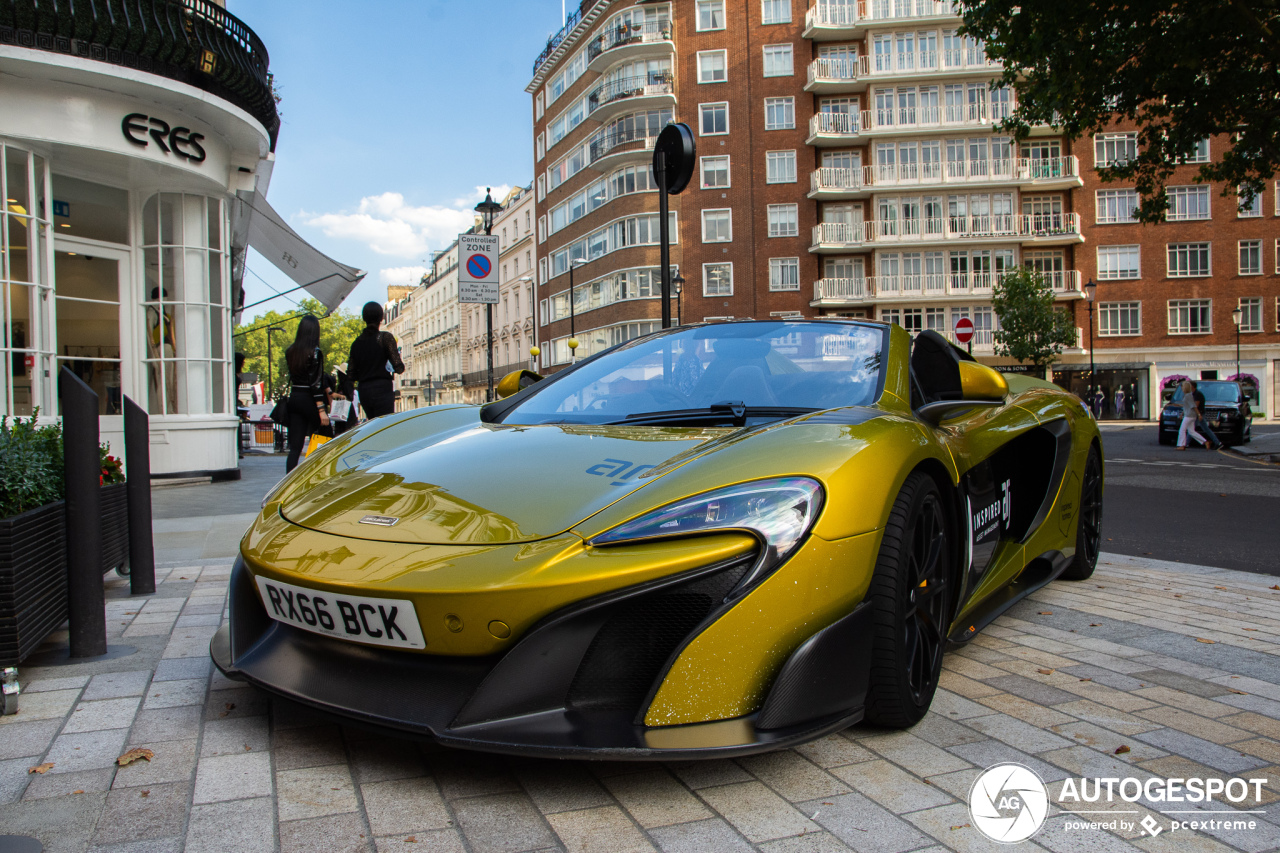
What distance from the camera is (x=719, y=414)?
278 centimetres

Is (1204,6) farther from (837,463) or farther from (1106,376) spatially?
(1106,376)

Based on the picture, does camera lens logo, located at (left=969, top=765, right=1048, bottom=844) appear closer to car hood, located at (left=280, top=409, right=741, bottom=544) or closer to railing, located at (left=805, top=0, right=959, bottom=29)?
car hood, located at (left=280, top=409, right=741, bottom=544)

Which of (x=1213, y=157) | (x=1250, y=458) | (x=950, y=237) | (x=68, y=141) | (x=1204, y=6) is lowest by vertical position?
(x=1250, y=458)

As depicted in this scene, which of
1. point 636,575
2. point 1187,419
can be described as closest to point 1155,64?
point 1187,419

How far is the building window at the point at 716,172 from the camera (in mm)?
43594

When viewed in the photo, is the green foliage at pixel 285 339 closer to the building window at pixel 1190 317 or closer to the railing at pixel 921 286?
the railing at pixel 921 286

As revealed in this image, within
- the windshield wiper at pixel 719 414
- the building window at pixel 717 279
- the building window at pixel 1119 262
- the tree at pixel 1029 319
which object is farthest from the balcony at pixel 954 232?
the windshield wiper at pixel 719 414

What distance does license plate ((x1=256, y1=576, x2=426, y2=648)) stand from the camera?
6.37 feet

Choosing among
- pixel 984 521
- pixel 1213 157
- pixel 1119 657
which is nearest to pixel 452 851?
pixel 984 521

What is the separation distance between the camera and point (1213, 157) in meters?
43.0

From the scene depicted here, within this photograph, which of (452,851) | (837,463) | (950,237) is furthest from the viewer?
(950,237)

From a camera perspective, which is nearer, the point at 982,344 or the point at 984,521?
the point at 984,521

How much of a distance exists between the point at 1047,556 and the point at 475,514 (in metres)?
2.77

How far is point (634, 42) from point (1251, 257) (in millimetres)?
31958
